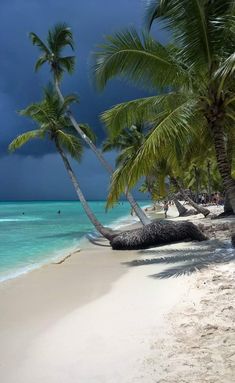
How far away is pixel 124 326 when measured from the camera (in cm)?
495

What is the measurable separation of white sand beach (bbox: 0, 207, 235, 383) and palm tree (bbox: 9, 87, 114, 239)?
11314 millimetres

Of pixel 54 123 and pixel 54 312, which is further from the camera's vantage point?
pixel 54 123

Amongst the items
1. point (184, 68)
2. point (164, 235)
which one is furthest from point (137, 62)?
point (164, 235)

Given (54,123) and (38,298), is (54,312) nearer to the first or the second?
(38,298)

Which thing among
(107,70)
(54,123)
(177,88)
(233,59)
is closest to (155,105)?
(177,88)

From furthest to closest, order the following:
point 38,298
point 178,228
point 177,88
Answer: point 178,228, point 177,88, point 38,298

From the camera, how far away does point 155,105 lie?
9.65 m

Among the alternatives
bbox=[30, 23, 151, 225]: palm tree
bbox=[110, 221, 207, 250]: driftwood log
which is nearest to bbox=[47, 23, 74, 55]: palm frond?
bbox=[30, 23, 151, 225]: palm tree

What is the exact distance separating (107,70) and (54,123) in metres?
11.3

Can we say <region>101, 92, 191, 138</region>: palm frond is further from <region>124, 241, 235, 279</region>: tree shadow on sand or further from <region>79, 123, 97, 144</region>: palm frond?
<region>79, 123, 97, 144</region>: palm frond

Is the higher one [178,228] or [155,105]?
[155,105]

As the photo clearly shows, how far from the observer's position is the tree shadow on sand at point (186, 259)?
8.11 meters

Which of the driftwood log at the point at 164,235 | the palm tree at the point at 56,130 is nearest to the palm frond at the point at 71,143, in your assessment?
the palm tree at the point at 56,130

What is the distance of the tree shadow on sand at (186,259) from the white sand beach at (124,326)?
2.6 inches
